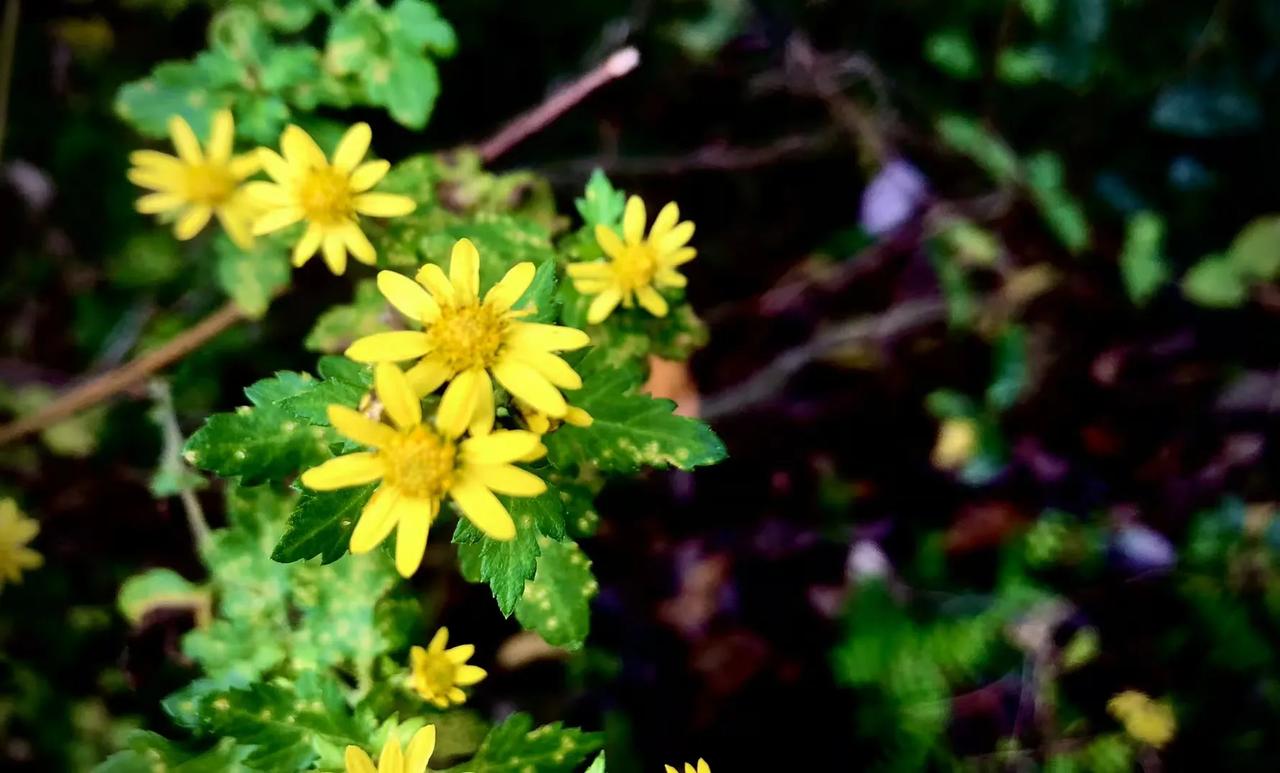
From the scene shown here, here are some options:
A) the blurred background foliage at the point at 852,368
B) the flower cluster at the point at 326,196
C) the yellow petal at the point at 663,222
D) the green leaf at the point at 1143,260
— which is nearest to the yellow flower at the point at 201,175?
the flower cluster at the point at 326,196

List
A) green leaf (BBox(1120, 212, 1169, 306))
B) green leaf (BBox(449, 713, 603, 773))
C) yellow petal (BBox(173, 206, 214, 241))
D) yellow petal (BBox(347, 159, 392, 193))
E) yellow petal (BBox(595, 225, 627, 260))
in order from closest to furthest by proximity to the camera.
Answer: green leaf (BBox(449, 713, 603, 773)), yellow petal (BBox(595, 225, 627, 260)), yellow petal (BBox(347, 159, 392, 193)), yellow petal (BBox(173, 206, 214, 241)), green leaf (BBox(1120, 212, 1169, 306))

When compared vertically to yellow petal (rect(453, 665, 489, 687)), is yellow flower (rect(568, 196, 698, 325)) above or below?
above

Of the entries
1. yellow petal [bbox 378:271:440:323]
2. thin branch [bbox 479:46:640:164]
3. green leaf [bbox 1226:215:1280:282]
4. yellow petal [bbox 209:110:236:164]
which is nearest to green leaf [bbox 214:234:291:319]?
yellow petal [bbox 209:110:236:164]

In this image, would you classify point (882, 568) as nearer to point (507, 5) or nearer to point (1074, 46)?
point (1074, 46)

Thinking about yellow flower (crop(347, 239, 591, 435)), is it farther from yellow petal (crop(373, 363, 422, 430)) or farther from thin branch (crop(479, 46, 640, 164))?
thin branch (crop(479, 46, 640, 164))

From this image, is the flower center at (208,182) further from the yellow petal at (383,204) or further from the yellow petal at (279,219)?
the yellow petal at (383,204)

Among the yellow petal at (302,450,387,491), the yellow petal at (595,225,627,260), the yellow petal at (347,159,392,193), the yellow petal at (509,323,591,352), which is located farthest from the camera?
the yellow petal at (347,159,392,193)
